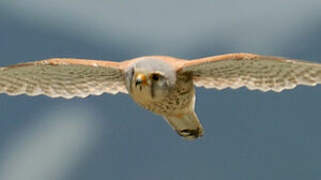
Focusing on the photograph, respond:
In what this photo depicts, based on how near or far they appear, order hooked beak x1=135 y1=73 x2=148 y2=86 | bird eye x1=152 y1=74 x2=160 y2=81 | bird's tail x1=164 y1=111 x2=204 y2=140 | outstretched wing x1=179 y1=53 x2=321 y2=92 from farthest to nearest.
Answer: bird's tail x1=164 y1=111 x2=204 y2=140 < outstretched wing x1=179 y1=53 x2=321 y2=92 < bird eye x1=152 y1=74 x2=160 y2=81 < hooked beak x1=135 y1=73 x2=148 y2=86

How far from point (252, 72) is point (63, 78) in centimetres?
283

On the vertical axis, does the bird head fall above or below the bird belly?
above

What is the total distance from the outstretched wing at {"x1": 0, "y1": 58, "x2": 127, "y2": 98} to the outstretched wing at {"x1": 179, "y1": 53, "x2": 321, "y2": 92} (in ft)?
3.88

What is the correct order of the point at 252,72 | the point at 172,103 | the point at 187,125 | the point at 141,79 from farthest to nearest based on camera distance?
the point at 187,125, the point at 252,72, the point at 172,103, the point at 141,79

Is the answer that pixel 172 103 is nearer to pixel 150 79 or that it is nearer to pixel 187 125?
pixel 150 79

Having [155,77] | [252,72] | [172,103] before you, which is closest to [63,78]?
[172,103]

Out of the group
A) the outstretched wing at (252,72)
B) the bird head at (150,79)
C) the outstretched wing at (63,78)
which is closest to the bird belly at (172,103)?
the bird head at (150,79)

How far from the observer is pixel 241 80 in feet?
38.7

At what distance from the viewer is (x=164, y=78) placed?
10.8m

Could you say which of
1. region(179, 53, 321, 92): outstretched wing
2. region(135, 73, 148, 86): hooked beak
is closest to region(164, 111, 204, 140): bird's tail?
region(179, 53, 321, 92): outstretched wing

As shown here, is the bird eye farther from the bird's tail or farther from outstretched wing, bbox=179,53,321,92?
the bird's tail

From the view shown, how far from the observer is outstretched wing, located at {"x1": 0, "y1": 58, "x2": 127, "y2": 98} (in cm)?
1170

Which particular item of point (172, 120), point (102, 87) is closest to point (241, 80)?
point (172, 120)

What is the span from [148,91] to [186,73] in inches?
33.2
